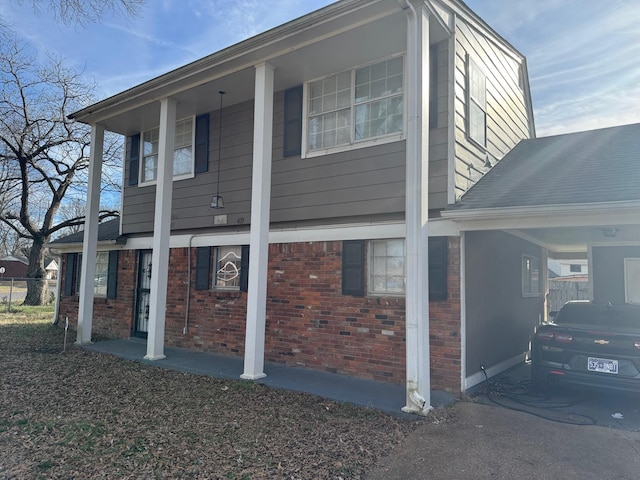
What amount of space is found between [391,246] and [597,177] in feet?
9.28

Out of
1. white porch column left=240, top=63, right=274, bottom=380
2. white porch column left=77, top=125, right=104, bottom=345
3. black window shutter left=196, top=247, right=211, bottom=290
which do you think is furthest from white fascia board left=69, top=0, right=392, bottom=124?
black window shutter left=196, top=247, right=211, bottom=290

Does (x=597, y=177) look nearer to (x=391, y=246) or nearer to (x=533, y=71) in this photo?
(x=391, y=246)

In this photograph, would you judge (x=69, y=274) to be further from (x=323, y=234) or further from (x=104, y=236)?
(x=323, y=234)

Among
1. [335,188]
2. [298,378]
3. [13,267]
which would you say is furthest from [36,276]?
[13,267]

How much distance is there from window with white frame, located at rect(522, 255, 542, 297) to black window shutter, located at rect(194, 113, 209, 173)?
6509 millimetres

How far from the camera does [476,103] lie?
23.7 ft

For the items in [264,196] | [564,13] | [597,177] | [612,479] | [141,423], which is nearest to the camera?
[612,479]

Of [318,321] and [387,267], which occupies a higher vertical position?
[387,267]

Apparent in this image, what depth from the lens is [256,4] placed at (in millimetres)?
6875

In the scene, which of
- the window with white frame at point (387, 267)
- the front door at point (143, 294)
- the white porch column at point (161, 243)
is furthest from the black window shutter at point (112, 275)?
the window with white frame at point (387, 267)

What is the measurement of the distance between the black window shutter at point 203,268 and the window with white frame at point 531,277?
6083 millimetres

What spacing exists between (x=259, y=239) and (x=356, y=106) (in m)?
2.64

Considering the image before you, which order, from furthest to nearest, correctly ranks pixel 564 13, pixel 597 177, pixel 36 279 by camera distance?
1. pixel 36 279
2. pixel 564 13
3. pixel 597 177

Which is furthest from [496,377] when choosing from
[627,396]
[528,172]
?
[528,172]
